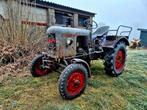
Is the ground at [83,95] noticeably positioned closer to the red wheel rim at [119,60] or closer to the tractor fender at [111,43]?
the red wheel rim at [119,60]

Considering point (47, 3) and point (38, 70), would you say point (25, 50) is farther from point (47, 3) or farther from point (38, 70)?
point (47, 3)

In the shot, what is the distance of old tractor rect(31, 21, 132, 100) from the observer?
3430 millimetres

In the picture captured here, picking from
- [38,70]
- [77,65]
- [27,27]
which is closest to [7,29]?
[27,27]

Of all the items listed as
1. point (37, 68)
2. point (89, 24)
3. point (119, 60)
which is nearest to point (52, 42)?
point (37, 68)

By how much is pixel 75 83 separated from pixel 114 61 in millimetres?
1365

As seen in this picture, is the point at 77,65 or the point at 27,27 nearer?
the point at 77,65

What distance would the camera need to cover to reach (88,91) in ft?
12.5

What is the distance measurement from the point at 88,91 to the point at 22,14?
3554 millimetres

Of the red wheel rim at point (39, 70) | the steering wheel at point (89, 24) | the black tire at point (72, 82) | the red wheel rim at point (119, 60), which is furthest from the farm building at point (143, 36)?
the black tire at point (72, 82)

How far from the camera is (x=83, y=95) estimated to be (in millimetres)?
3652

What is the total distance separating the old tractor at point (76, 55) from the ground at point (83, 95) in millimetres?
191

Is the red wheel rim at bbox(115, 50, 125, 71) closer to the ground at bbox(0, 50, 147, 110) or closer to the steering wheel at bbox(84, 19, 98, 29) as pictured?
the ground at bbox(0, 50, 147, 110)

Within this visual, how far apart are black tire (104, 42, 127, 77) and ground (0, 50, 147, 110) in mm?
156

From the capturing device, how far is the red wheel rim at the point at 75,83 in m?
3.40
